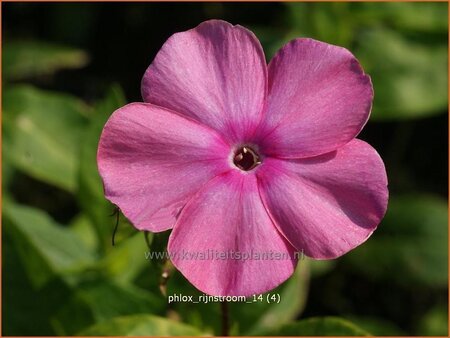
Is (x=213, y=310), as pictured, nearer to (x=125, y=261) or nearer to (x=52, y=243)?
(x=125, y=261)

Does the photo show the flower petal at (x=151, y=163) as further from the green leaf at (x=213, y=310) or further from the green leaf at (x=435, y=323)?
the green leaf at (x=435, y=323)

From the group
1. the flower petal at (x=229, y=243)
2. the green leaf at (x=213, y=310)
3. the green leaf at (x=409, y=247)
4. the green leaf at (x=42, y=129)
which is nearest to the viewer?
the flower petal at (x=229, y=243)

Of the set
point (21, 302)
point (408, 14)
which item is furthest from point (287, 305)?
point (408, 14)

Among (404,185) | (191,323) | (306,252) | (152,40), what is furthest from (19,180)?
(306,252)

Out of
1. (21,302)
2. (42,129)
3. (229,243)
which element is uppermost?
(229,243)

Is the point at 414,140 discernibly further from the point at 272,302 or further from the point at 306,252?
the point at 306,252

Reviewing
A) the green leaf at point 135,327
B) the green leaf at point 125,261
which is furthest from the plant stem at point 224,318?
the green leaf at point 125,261
